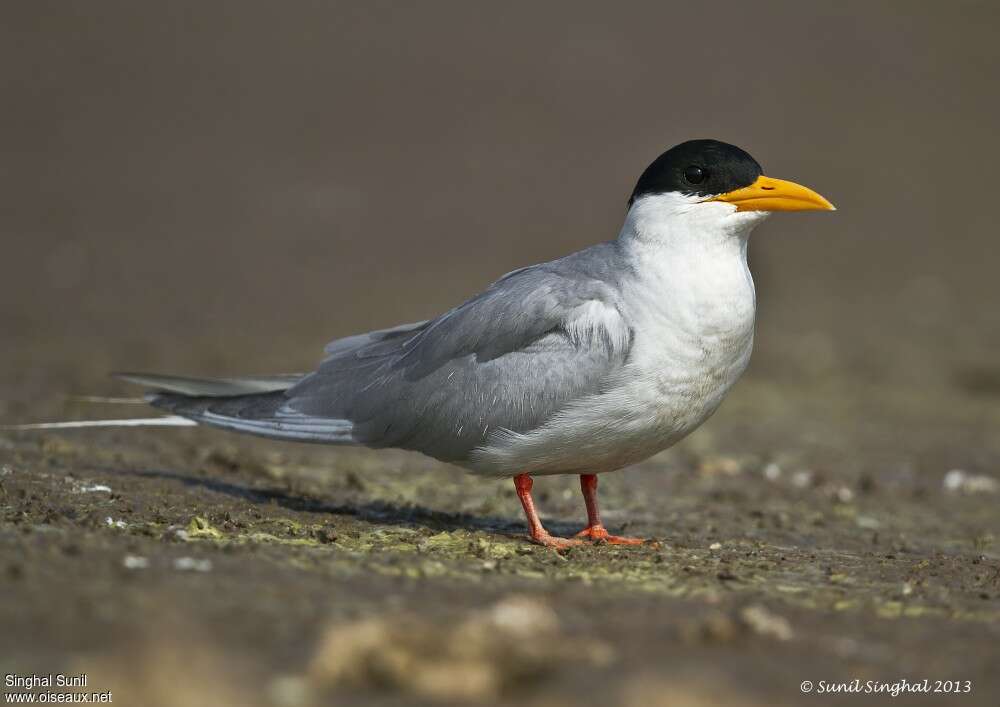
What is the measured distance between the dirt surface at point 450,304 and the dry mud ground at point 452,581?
0.02m

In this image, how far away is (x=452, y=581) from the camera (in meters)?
4.92

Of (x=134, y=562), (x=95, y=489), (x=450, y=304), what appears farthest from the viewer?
(x=450, y=304)

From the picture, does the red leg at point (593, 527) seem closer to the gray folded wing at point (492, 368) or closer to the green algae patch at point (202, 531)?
the gray folded wing at point (492, 368)

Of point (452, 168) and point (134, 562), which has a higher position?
point (452, 168)

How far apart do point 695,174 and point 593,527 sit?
1656mm

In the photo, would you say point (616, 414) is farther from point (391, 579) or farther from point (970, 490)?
point (970, 490)

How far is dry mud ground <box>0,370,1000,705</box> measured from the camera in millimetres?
3629

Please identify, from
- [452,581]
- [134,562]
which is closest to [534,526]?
Result: [452,581]

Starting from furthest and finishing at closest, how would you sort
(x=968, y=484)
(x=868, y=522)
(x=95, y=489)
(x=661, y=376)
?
(x=968, y=484)
(x=868, y=522)
(x=95, y=489)
(x=661, y=376)

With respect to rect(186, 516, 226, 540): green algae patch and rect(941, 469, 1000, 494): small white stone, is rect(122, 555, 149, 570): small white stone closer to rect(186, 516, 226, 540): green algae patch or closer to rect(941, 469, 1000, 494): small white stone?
rect(186, 516, 226, 540): green algae patch

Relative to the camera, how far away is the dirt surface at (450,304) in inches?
158

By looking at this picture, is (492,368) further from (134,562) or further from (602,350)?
(134,562)

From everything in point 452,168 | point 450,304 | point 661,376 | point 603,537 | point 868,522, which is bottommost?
point 868,522

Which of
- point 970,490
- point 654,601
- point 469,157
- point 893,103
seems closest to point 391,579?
point 654,601
